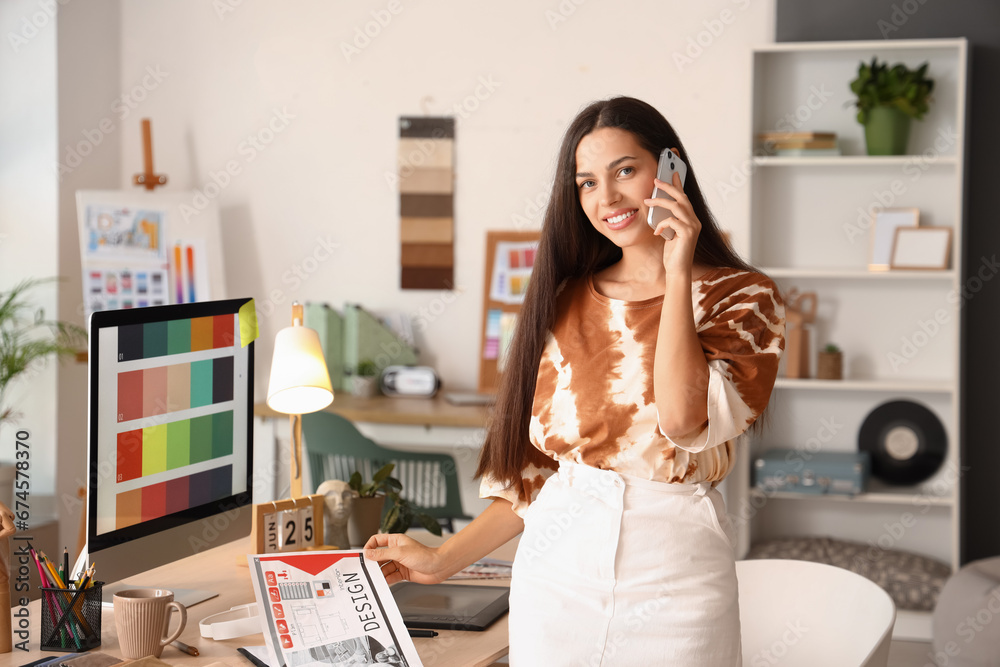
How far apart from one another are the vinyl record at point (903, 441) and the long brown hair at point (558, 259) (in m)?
2.67

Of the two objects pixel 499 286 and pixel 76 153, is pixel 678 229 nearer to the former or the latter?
pixel 499 286

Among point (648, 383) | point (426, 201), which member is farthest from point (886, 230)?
point (648, 383)

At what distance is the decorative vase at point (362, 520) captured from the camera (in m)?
2.10

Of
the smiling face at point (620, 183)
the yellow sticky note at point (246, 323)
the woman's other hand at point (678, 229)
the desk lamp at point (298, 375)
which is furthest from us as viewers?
the desk lamp at point (298, 375)

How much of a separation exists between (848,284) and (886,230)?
0.27 meters

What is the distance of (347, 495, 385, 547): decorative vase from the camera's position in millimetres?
2102

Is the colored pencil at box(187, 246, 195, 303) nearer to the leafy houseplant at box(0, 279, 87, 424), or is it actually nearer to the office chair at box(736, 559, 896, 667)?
the leafy houseplant at box(0, 279, 87, 424)

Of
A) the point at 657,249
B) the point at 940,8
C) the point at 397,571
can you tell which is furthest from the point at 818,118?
the point at 397,571

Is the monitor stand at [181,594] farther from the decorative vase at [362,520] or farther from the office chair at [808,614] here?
the office chair at [808,614]

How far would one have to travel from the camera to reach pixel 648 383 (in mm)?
1441

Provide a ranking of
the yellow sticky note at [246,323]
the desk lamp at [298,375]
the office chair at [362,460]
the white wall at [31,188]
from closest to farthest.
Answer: the yellow sticky note at [246,323] → the desk lamp at [298,375] → the office chair at [362,460] → the white wall at [31,188]

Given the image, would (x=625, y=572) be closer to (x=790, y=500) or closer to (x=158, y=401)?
(x=158, y=401)

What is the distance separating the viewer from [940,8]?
12.5ft

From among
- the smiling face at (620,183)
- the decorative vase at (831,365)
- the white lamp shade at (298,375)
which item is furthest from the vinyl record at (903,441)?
the smiling face at (620,183)
